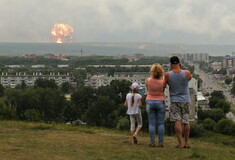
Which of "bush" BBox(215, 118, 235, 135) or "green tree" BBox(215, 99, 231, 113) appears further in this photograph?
"green tree" BBox(215, 99, 231, 113)

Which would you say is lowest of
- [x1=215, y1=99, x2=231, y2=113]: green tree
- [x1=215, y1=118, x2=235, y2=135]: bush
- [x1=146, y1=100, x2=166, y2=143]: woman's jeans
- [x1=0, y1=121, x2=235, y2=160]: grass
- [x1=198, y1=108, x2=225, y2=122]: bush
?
[x1=215, y1=99, x2=231, y2=113]: green tree

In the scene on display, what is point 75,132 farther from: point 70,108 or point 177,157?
point 70,108

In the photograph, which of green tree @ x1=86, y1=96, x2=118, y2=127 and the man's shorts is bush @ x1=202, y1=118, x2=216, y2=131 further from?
the man's shorts

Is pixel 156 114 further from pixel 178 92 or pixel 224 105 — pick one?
pixel 224 105

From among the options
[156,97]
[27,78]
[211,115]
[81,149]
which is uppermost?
[156,97]

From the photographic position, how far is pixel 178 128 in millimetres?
6434

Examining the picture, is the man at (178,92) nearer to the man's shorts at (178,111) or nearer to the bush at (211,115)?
the man's shorts at (178,111)

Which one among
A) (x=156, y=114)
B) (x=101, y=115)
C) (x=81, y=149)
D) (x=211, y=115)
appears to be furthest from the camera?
(x=211, y=115)

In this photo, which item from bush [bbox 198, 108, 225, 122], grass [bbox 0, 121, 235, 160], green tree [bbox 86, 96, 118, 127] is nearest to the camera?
grass [bbox 0, 121, 235, 160]

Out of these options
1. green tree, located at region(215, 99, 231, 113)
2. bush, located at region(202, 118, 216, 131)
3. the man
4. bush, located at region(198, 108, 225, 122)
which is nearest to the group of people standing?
the man

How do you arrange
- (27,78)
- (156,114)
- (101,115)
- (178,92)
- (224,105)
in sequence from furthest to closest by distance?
(27,78) → (224,105) → (101,115) → (156,114) → (178,92)

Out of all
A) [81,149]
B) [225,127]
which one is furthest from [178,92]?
[225,127]

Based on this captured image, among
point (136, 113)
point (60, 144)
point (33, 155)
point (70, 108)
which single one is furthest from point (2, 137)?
point (70, 108)

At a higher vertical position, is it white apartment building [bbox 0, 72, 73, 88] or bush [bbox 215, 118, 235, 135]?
bush [bbox 215, 118, 235, 135]
